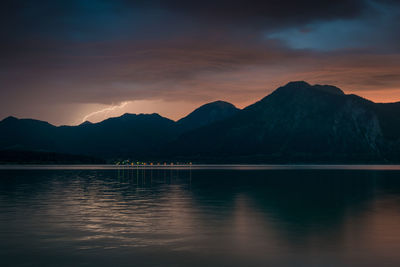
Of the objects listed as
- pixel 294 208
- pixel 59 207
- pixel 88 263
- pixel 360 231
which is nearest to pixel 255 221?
pixel 360 231

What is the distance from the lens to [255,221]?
31125 millimetres

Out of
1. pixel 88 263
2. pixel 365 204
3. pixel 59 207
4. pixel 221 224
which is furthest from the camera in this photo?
pixel 365 204

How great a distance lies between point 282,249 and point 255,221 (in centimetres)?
1007

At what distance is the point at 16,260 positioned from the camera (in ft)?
61.5

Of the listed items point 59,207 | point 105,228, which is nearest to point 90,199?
point 59,207

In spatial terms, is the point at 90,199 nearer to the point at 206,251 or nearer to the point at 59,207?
the point at 59,207

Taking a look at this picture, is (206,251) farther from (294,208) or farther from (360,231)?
(294,208)

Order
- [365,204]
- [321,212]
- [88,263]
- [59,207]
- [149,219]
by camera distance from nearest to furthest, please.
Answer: [88,263] → [149,219] → [321,212] → [59,207] → [365,204]

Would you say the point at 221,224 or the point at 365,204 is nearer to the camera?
the point at 221,224

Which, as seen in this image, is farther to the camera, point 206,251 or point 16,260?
point 206,251

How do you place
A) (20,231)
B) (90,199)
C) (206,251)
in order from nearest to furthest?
(206,251) → (20,231) → (90,199)

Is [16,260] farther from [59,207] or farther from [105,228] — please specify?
[59,207]

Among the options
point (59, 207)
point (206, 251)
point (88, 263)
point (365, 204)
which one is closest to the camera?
point (88, 263)

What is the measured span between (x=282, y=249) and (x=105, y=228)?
1192 cm
